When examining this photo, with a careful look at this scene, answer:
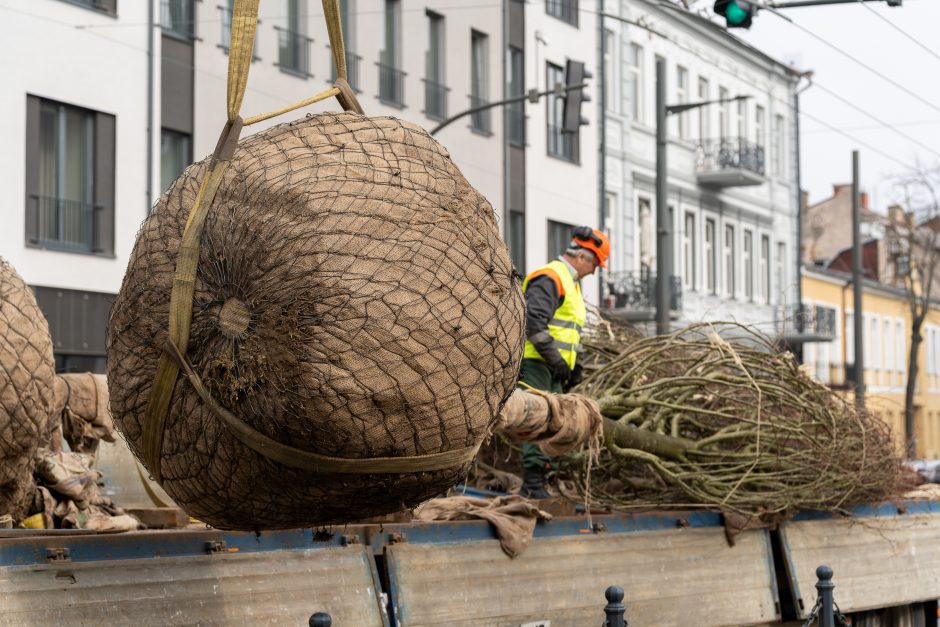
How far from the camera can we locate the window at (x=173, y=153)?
80.2 ft

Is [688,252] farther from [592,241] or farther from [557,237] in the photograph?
[592,241]

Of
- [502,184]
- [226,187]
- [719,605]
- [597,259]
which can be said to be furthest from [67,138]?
[226,187]

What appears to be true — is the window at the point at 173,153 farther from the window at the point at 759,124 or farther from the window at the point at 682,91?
the window at the point at 759,124

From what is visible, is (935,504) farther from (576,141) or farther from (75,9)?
(576,141)

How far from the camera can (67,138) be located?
900 inches

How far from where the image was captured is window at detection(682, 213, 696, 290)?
4212cm

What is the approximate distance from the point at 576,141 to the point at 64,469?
30.3 metres

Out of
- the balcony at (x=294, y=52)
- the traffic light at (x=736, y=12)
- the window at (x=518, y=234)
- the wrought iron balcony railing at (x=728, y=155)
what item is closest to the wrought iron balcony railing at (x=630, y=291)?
the window at (x=518, y=234)

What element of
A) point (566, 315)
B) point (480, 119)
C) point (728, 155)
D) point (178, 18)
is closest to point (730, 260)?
point (728, 155)

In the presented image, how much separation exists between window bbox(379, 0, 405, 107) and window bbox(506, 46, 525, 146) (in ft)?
12.4

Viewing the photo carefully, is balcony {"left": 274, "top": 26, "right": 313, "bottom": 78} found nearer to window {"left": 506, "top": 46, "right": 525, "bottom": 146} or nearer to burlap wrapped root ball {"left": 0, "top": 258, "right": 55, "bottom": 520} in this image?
window {"left": 506, "top": 46, "right": 525, "bottom": 146}

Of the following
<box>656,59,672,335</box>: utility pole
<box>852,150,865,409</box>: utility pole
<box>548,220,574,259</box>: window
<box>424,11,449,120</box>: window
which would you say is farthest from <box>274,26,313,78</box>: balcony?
<box>852,150,865,409</box>: utility pole

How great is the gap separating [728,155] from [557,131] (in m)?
9.33

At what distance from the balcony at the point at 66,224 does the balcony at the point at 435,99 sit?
29.5 feet
